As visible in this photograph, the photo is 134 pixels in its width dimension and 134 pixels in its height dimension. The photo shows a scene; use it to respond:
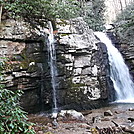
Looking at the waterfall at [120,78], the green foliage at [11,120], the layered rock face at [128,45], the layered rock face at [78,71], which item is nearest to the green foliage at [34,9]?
the layered rock face at [78,71]

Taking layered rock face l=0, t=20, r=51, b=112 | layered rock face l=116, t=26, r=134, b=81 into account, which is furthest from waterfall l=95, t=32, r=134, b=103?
layered rock face l=0, t=20, r=51, b=112

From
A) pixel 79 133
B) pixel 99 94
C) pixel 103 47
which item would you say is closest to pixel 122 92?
pixel 99 94

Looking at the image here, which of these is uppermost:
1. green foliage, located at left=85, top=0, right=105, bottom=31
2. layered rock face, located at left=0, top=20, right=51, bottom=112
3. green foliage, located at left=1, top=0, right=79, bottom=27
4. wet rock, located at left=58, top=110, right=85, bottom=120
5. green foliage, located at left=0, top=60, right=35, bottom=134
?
green foliage, located at left=85, top=0, right=105, bottom=31

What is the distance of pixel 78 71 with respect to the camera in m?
8.11

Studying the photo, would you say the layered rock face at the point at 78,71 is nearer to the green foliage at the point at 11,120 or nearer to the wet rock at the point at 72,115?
the wet rock at the point at 72,115

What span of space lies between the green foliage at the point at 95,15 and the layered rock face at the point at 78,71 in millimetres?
7029

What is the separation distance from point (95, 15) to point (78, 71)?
10227 millimetres

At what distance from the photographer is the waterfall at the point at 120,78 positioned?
376 inches

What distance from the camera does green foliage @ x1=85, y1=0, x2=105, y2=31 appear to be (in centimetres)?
1540

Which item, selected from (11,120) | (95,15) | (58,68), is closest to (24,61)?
(58,68)

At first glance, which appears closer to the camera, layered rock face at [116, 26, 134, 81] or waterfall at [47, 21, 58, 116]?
waterfall at [47, 21, 58, 116]

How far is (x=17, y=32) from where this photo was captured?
734 centimetres

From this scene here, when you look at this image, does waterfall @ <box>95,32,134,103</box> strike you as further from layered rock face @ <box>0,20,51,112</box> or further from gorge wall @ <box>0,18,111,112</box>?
layered rock face @ <box>0,20,51,112</box>

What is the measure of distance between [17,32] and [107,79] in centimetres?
573
